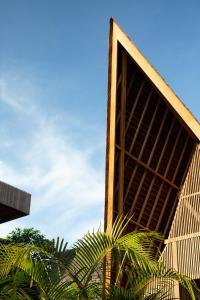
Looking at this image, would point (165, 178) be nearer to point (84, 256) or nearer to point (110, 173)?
point (110, 173)

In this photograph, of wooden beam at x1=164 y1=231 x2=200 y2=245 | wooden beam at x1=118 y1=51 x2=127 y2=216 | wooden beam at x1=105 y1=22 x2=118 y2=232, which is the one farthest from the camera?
wooden beam at x1=164 y1=231 x2=200 y2=245

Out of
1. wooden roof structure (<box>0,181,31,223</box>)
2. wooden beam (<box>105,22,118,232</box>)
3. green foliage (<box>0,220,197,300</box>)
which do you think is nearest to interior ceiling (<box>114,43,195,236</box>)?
wooden beam (<box>105,22,118,232</box>)

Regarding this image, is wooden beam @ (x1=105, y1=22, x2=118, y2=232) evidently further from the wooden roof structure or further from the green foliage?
the green foliage

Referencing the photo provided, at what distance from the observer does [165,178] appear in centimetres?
1286

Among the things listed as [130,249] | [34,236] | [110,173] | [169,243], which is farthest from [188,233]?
[34,236]

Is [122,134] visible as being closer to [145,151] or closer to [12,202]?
[145,151]

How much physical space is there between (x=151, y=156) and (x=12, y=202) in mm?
3616

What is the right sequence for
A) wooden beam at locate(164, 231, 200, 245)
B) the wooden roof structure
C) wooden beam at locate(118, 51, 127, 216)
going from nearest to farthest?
wooden beam at locate(118, 51, 127, 216) < wooden beam at locate(164, 231, 200, 245) < the wooden roof structure

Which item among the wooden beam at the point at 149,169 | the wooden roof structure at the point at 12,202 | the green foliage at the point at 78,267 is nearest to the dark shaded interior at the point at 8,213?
the wooden roof structure at the point at 12,202

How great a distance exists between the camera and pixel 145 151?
12602mm

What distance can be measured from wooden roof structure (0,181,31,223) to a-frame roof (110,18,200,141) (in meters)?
4.15

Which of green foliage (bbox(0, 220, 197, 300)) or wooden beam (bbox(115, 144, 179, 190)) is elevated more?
wooden beam (bbox(115, 144, 179, 190))

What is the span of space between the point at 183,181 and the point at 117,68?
10.7ft

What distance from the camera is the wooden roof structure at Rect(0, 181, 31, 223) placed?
13.3 metres
